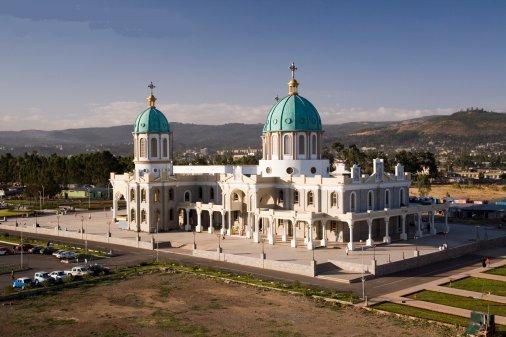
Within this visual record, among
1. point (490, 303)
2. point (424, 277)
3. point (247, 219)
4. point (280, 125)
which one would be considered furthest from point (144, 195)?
point (490, 303)

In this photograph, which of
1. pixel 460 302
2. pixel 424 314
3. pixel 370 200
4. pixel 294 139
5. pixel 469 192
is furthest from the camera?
pixel 469 192

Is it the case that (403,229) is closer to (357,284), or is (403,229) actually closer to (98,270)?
(357,284)

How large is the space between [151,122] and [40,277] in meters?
37.4

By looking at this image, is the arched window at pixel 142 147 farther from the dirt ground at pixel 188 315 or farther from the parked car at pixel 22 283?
the dirt ground at pixel 188 315

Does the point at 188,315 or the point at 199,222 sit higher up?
the point at 199,222

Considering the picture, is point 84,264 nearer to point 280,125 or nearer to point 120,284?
point 120,284

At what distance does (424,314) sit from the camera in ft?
129

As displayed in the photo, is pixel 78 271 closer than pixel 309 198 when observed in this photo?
Yes

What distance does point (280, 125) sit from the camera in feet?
249

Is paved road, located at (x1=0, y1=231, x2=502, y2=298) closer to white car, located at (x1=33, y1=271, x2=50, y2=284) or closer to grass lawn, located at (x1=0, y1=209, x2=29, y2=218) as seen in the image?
white car, located at (x1=33, y1=271, x2=50, y2=284)

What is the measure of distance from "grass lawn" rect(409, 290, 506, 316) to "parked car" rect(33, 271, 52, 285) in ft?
93.7

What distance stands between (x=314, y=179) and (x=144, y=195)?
2444 centimetres

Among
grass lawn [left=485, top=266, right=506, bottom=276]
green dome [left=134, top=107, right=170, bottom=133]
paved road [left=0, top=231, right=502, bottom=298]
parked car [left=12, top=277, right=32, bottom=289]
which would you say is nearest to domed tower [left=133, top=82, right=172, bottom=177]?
green dome [left=134, top=107, right=170, bottom=133]

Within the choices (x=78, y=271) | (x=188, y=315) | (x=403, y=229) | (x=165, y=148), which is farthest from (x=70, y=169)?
(x=188, y=315)
